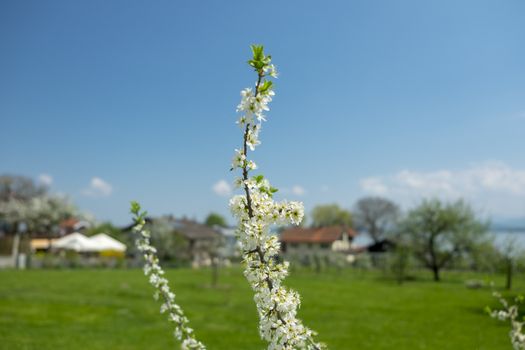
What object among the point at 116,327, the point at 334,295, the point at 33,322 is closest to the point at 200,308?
the point at 116,327

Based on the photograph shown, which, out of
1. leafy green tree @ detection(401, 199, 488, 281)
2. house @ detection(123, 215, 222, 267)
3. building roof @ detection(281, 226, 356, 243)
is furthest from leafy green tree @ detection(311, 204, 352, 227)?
leafy green tree @ detection(401, 199, 488, 281)

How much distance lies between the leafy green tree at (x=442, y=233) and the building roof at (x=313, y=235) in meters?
18.9

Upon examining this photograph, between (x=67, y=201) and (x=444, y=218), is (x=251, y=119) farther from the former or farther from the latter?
(x=67, y=201)

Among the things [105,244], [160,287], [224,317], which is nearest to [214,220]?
[105,244]

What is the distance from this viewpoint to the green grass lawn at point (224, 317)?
34.3ft

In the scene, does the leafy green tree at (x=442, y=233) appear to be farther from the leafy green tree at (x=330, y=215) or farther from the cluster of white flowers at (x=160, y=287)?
the leafy green tree at (x=330, y=215)

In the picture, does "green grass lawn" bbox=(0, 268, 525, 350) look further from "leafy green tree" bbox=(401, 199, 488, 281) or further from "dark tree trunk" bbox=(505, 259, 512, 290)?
"leafy green tree" bbox=(401, 199, 488, 281)

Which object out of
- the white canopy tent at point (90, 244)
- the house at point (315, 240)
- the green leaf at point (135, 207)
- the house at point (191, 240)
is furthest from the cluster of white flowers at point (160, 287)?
the house at point (315, 240)

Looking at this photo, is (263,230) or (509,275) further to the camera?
(509,275)

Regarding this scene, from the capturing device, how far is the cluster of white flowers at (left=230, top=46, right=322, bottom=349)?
2.31 metres

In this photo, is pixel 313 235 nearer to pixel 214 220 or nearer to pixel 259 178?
pixel 214 220

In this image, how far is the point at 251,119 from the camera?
91.7 inches

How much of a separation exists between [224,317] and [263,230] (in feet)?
40.0

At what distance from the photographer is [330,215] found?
7562cm
